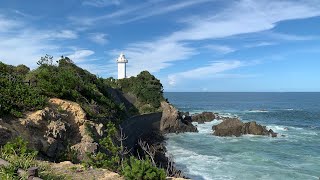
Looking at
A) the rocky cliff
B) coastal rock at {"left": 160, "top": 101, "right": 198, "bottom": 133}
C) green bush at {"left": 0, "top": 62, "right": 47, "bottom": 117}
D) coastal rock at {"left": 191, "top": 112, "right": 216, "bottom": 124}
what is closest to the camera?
the rocky cliff

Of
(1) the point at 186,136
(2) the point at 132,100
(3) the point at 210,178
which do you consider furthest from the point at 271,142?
(2) the point at 132,100

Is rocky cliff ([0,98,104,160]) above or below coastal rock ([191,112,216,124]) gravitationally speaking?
above

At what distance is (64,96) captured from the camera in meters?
21.3

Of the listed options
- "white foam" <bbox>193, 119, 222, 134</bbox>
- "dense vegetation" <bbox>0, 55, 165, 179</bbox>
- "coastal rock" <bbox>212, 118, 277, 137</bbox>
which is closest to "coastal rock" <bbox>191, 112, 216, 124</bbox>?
"white foam" <bbox>193, 119, 222, 134</bbox>

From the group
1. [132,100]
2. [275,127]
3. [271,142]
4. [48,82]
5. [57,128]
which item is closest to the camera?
[57,128]

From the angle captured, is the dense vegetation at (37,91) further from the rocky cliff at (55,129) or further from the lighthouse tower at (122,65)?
the lighthouse tower at (122,65)

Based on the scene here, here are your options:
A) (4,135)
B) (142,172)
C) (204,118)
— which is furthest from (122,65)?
(142,172)

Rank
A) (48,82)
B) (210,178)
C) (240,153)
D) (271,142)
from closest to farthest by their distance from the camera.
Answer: (48,82), (210,178), (240,153), (271,142)

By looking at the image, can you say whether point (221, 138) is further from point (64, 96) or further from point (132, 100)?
point (64, 96)

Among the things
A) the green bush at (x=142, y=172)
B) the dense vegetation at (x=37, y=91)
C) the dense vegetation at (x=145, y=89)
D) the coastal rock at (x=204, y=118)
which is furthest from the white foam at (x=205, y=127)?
the green bush at (x=142, y=172)

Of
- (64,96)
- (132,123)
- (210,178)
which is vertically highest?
(64,96)

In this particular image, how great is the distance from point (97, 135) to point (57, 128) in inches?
113

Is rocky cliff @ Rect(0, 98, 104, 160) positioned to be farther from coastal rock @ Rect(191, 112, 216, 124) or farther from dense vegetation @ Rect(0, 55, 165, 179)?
coastal rock @ Rect(191, 112, 216, 124)

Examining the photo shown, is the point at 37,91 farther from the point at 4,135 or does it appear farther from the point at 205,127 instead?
the point at 205,127
